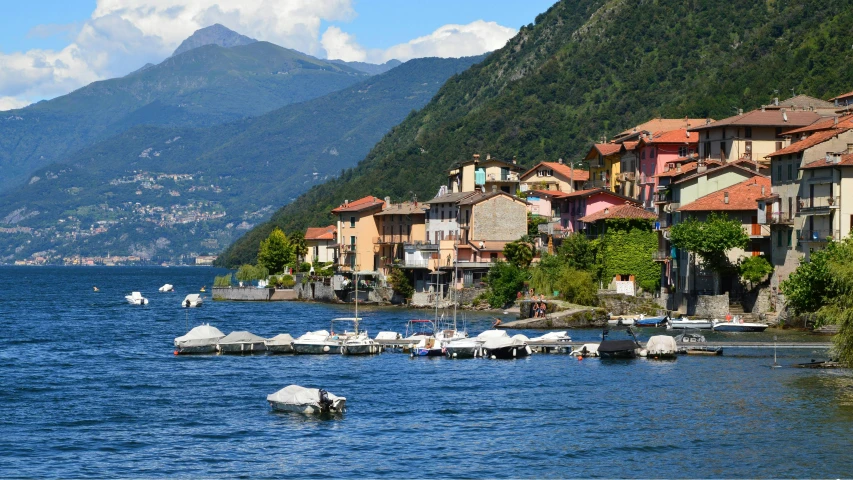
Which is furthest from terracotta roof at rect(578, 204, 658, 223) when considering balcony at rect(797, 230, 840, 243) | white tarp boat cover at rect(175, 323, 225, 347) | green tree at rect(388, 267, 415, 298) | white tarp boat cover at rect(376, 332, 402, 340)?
white tarp boat cover at rect(175, 323, 225, 347)

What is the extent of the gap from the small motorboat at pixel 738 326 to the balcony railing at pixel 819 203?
29.3 ft

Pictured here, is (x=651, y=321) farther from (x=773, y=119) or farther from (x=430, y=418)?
(x=430, y=418)

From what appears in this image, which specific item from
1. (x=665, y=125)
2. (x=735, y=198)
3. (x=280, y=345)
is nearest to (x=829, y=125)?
(x=735, y=198)

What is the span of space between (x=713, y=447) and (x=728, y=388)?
1478cm

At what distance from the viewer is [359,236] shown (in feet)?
519

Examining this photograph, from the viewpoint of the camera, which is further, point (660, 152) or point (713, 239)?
point (660, 152)

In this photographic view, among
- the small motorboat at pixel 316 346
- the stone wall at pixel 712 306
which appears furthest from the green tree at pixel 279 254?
the small motorboat at pixel 316 346

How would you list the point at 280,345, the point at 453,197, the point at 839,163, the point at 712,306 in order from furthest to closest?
the point at 453,197 < the point at 712,306 < the point at 839,163 < the point at 280,345

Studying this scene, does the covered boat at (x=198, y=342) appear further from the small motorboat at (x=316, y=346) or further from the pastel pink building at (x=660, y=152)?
the pastel pink building at (x=660, y=152)

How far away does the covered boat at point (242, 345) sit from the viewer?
8544 centimetres

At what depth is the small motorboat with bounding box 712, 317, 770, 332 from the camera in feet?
305

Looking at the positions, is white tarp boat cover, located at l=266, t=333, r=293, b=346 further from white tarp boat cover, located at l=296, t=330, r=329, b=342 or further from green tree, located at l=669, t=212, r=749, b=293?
green tree, located at l=669, t=212, r=749, b=293

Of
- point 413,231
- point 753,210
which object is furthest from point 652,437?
point 413,231

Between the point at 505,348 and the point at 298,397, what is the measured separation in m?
25.3
